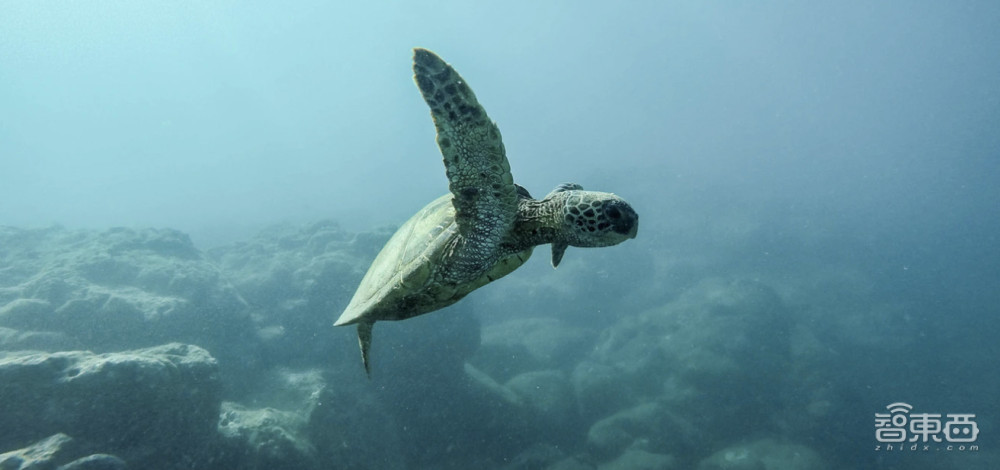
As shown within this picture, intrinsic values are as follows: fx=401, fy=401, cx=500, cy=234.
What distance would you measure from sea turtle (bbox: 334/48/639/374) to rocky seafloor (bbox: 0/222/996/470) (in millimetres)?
5313

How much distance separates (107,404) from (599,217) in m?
8.03

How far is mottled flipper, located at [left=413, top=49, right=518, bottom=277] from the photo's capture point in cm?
259

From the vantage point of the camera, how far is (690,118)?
118 metres

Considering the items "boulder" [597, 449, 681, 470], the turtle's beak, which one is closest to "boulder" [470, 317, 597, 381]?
"boulder" [597, 449, 681, 470]

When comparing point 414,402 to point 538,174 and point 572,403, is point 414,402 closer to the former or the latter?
point 572,403

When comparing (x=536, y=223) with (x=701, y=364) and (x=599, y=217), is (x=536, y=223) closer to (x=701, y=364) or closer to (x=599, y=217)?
(x=599, y=217)

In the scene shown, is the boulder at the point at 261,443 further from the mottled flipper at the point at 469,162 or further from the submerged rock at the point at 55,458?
the mottled flipper at the point at 469,162

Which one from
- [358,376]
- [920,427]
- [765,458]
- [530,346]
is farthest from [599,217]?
[920,427]

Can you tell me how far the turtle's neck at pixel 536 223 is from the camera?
3402mm

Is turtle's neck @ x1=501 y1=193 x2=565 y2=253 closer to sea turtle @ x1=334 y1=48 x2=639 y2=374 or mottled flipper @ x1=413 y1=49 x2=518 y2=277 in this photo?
sea turtle @ x1=334 y1=48 x2=639 y2=374

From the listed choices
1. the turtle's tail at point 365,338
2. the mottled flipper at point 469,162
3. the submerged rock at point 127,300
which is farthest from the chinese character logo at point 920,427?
the submerged rock at point 127,300

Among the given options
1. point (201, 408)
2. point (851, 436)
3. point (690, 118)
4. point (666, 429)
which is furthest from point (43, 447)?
point (690, 118)

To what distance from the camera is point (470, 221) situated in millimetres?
3262

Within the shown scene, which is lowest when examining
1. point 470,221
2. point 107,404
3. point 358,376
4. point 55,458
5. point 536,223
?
point 358,376
